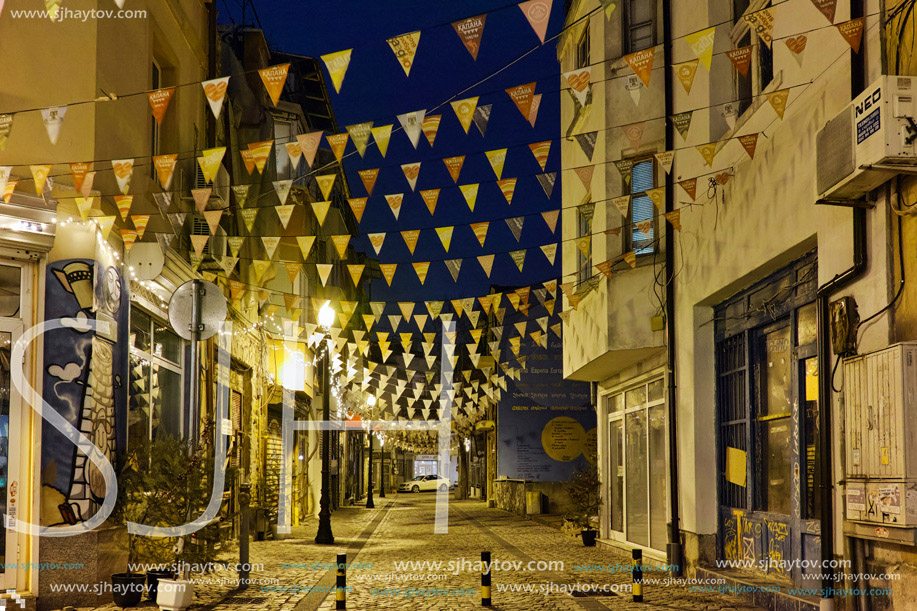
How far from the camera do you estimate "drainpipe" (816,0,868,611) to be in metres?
7.84

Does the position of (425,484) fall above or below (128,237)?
below

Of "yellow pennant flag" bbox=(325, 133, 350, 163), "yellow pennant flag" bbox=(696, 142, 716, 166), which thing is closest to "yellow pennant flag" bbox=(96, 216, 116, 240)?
"yellow pennant flag" bbox=(325, 133, 350, 163)

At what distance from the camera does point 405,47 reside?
896 centimetres

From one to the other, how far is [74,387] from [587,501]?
1222 centimetres

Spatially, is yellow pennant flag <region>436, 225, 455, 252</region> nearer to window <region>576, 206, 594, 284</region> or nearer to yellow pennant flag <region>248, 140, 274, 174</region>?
yellow pennant flag <region>248, 140, 274, 174</region>

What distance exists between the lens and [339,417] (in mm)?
43344

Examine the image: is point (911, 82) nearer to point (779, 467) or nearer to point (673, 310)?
point (779, 467)

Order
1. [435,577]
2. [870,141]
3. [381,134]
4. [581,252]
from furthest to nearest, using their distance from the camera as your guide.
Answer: [581,252] → [435,577] → [381,134] → [870,141]

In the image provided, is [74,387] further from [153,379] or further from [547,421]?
[547,421]

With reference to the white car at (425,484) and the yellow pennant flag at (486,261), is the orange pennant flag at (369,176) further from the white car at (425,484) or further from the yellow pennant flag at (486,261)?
the white car at (425,484)

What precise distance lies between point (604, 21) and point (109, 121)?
9433 millimetres

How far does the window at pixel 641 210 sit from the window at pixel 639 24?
2232 mm

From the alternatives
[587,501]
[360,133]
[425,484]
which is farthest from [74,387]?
[425,484]

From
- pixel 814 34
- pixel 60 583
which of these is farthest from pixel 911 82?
pixel 60 583
